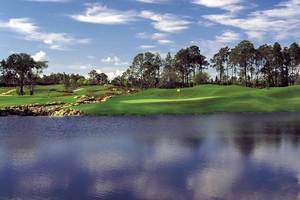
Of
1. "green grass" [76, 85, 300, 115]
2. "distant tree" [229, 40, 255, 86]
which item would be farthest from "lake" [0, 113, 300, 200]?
"distant tree" [229, 40, 255, 86]

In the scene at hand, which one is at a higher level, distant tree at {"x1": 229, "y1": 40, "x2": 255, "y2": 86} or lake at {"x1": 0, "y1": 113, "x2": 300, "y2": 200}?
distant tree at {"x1": 229, "y1": 40, "x2": 255, "y2": 86}

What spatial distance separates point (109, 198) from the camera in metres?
24.3

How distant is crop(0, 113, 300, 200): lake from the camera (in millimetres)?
25766

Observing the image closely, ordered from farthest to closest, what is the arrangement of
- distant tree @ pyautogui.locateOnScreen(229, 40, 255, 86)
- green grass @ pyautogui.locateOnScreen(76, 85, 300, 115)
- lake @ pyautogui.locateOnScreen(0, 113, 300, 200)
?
distant tree @ pyautogui.locateOnScreen(229, 40, 255, 86), green grass @ pyautogui.locateOnScreen(76, 85, 300, 115), lake @ pyautogui.locateOnScreen(0, 113, 300, 200)

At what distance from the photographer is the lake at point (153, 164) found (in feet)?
84.5

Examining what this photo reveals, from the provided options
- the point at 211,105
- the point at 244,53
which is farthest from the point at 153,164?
the point at 244,53

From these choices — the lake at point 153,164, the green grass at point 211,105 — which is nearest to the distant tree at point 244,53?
the green grass at point 211,105

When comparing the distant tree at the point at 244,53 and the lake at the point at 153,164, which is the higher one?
the distant tree at the point at 244,53

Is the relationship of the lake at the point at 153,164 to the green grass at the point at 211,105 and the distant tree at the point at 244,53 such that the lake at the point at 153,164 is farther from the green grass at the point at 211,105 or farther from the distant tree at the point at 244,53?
the distant tree at the point at 244,53

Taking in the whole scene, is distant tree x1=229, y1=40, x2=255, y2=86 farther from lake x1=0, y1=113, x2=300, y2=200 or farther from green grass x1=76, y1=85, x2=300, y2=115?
lake x1=0, y1=113, x2=300, y2=200

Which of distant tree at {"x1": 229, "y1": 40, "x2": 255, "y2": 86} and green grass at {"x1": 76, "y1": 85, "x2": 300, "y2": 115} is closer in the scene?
green grass at {"x1": 76, "y1": 85, "x2": 300, "y2": 115}

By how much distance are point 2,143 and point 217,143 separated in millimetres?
22763

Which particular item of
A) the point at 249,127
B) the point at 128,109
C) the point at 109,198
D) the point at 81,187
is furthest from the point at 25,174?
the point at 128,109

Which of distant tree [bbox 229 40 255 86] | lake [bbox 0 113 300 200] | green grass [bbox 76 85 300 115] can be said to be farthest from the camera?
distant tree [bbox 229 40 255 86]
